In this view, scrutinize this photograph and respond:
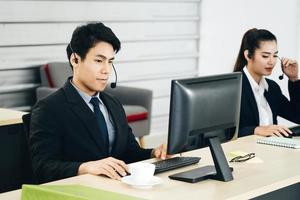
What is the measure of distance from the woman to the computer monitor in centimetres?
117

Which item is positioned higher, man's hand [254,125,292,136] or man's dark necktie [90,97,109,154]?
man's dark necktie [90,97,109,154]

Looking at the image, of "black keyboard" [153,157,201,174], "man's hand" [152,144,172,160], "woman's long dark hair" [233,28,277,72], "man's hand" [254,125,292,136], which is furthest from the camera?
"woman's long dark hair" [233,28,277,72]

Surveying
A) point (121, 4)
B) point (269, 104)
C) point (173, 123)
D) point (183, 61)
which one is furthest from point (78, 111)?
point (183, 61)

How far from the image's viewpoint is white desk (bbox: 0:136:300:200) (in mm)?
2539

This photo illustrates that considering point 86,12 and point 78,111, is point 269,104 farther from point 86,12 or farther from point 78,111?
point 86,12

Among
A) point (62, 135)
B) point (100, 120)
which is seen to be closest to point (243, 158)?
point (100, 120)

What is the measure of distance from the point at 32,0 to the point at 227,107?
3331mm

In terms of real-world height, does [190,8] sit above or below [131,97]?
above

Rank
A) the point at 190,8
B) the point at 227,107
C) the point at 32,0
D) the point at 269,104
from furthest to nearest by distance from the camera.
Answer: the point at 190,8 → the point at 32,0 → the point at 269,104 → the point at 227,107

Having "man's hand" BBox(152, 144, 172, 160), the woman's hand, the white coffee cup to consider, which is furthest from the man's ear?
the woman's hand

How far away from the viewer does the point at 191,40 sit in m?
7.44

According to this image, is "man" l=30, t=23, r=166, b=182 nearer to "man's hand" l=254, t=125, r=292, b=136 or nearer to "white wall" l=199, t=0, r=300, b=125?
"man's hand" l=254, t=125, r=292, b=136

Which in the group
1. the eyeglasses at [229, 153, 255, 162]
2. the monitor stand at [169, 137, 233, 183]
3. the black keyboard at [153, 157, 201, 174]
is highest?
the monitor stand at [169, 137, 233, 183]

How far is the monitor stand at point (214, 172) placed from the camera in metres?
2.76
